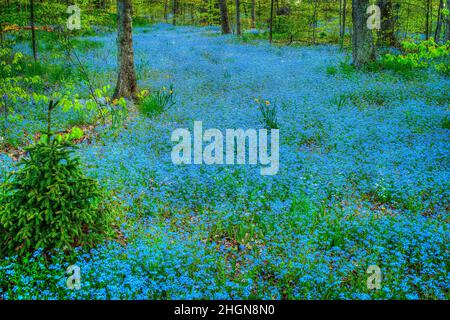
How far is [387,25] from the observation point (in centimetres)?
1708

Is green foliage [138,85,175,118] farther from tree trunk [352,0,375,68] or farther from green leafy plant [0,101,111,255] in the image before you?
Answer: tree trunk [352,0,375,68]

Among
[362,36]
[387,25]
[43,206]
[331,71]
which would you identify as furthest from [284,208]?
[387,25]

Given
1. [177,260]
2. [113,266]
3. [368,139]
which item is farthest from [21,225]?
[368,139]

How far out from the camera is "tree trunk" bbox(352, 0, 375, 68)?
12227 mm

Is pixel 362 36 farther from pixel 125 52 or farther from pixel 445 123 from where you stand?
pixel 125 52

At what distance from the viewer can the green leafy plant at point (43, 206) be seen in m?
3.92

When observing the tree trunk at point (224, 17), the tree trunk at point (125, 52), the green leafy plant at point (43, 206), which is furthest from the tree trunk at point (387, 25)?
the green leafy plant at point (43, 206)

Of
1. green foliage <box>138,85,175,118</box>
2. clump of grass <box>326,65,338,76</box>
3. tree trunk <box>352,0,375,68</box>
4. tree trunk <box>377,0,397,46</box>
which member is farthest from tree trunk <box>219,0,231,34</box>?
green foliage <box>138,85,175,118</box>

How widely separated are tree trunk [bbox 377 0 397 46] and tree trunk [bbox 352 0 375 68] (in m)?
4.78

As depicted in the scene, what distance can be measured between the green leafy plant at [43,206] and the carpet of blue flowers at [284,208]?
0.73 feet

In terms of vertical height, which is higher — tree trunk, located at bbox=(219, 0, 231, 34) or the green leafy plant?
tree trunk, located at bbox=(219, 0, 231, 34)

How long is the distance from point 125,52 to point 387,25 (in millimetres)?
12972

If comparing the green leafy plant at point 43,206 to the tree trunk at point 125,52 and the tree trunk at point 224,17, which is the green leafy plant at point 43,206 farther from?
the tree trunk at point 224,17

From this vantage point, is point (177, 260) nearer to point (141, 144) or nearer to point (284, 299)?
point (284, 299)
